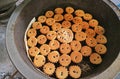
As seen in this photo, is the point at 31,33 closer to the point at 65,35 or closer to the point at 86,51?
the point at 65,35

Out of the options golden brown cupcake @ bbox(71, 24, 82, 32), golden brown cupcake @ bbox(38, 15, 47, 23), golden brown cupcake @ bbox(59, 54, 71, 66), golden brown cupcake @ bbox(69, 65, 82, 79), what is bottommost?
golden brown cupcake @ bbox(69, 65, 82, 79)

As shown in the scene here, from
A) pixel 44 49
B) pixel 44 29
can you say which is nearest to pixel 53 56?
pixel 44 49

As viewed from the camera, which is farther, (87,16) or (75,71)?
(87,16)

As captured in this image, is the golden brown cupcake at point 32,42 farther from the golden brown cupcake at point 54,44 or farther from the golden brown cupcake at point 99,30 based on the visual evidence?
the golden brown cupcake at point 99,30

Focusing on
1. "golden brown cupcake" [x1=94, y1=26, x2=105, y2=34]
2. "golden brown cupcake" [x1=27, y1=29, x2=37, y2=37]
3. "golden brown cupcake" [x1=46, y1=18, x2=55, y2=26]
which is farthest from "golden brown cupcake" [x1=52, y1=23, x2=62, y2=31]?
"golden brown cupcake" [x1=94, y1=26, x2=105, y2=34]

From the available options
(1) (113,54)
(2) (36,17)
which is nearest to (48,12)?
(2) (36,17)

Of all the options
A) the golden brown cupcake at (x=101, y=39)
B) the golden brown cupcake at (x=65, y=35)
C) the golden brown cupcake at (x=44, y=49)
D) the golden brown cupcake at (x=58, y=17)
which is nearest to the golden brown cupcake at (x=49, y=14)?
the golden brown cupcake at (x=58, y=17)

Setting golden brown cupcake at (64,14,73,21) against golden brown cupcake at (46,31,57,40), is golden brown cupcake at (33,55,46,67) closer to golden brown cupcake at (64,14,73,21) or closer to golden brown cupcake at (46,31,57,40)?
golden brown cupcake at (46,31,57,40)

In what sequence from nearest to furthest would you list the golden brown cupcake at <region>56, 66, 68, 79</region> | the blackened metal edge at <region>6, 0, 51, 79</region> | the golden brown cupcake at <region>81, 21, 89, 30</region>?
the blackened metal edge at <region>6, 0, 51, 79</region>
the golden brown cupcake at <region>56, 66, 68, 79</region>
the golden brown cupcake at <region>81, 21, 89, 30</region>
